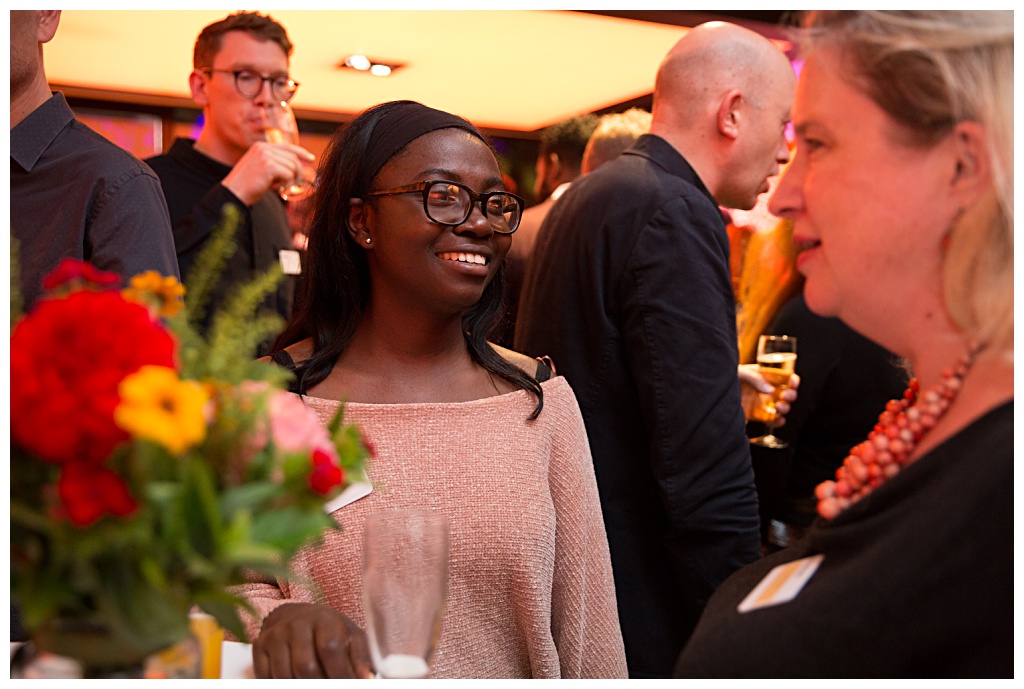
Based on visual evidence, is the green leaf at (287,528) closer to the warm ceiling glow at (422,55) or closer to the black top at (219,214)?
the black top at (219,214)

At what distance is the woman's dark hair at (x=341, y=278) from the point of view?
1743 millimetres

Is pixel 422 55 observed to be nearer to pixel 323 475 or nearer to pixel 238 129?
pixel 238 129

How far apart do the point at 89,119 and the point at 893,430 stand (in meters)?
6.89

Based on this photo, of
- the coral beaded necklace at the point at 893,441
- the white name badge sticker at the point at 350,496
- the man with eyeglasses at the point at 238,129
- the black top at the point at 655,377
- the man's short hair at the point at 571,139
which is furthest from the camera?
the man's short hair at the point at 571,139

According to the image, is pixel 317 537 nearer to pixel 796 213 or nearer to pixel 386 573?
pixel 386 573

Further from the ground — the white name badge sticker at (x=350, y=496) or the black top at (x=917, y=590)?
the black top at (x=917, y=590)

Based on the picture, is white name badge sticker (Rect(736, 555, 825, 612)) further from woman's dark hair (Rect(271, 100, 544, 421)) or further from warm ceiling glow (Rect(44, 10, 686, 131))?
warm ceiling glow (Rect(44, 10, 686, 131))

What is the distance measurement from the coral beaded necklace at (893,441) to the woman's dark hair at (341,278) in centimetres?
74

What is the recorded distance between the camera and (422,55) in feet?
19.2

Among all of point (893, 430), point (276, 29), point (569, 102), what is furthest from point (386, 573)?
point (569, 102)

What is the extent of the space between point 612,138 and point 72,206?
207 cm

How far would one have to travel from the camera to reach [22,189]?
1.70 m

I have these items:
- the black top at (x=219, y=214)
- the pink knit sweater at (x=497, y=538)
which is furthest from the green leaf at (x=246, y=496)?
the black top at (x=219, y=214)

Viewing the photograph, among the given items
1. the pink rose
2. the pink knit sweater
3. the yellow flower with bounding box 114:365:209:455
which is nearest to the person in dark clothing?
the pink knit sweater
